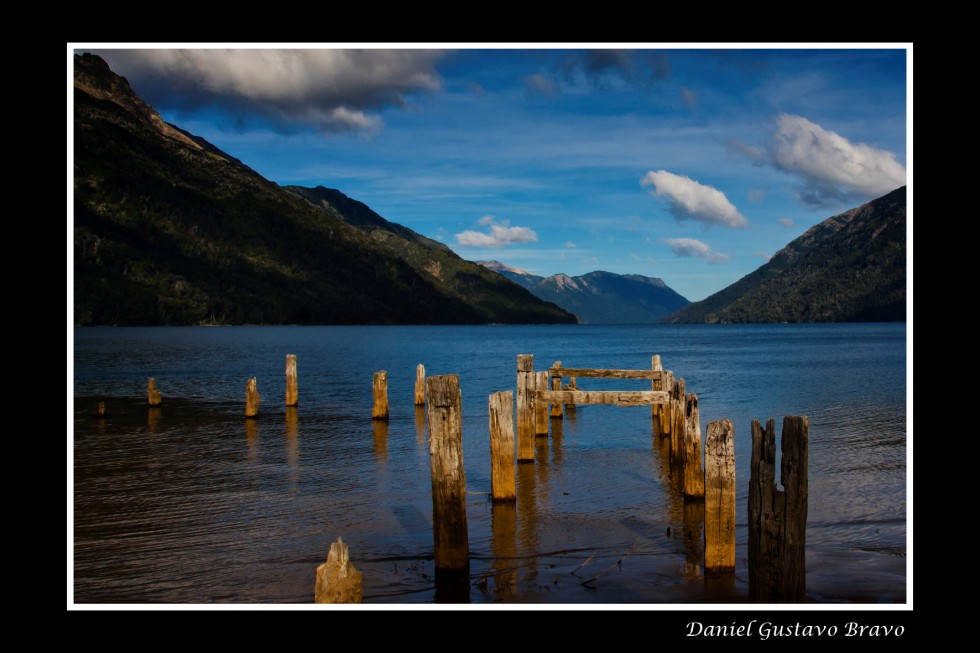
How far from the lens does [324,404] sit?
36.2 m

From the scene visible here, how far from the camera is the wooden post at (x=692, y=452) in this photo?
592 inches

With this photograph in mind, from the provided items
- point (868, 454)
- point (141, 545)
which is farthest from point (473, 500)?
point (868, 454)

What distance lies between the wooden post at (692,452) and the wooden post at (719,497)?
3.91 metres

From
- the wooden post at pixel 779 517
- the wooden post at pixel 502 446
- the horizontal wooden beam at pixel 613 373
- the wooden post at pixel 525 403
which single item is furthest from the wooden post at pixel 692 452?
the horizontal wooden beam at pixel 613 373

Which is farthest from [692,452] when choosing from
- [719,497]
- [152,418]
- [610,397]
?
[152,418]

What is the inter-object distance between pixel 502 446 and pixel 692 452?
368cm

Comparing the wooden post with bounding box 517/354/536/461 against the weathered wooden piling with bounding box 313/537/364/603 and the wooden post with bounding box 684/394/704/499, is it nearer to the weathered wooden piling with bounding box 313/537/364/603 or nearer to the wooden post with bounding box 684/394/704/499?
the wooden post with bounding box 684/394/704/499

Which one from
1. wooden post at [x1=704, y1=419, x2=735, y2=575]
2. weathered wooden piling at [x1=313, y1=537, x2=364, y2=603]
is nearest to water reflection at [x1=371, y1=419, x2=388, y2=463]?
wooden post at [x1=704, y1=419, x2=735, y2=575]

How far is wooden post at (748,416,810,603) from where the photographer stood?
885 cm

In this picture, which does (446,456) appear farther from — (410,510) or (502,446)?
(410,510)

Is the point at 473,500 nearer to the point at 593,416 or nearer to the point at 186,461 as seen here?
the point at 186,461

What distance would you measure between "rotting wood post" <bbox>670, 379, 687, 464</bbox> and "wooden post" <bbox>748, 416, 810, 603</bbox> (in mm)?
8207

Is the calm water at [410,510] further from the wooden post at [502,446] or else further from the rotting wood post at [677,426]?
the rotting wood post at [677,426]

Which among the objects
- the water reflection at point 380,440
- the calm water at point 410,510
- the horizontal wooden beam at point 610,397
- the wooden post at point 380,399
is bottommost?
the water reflection at point 380,440
